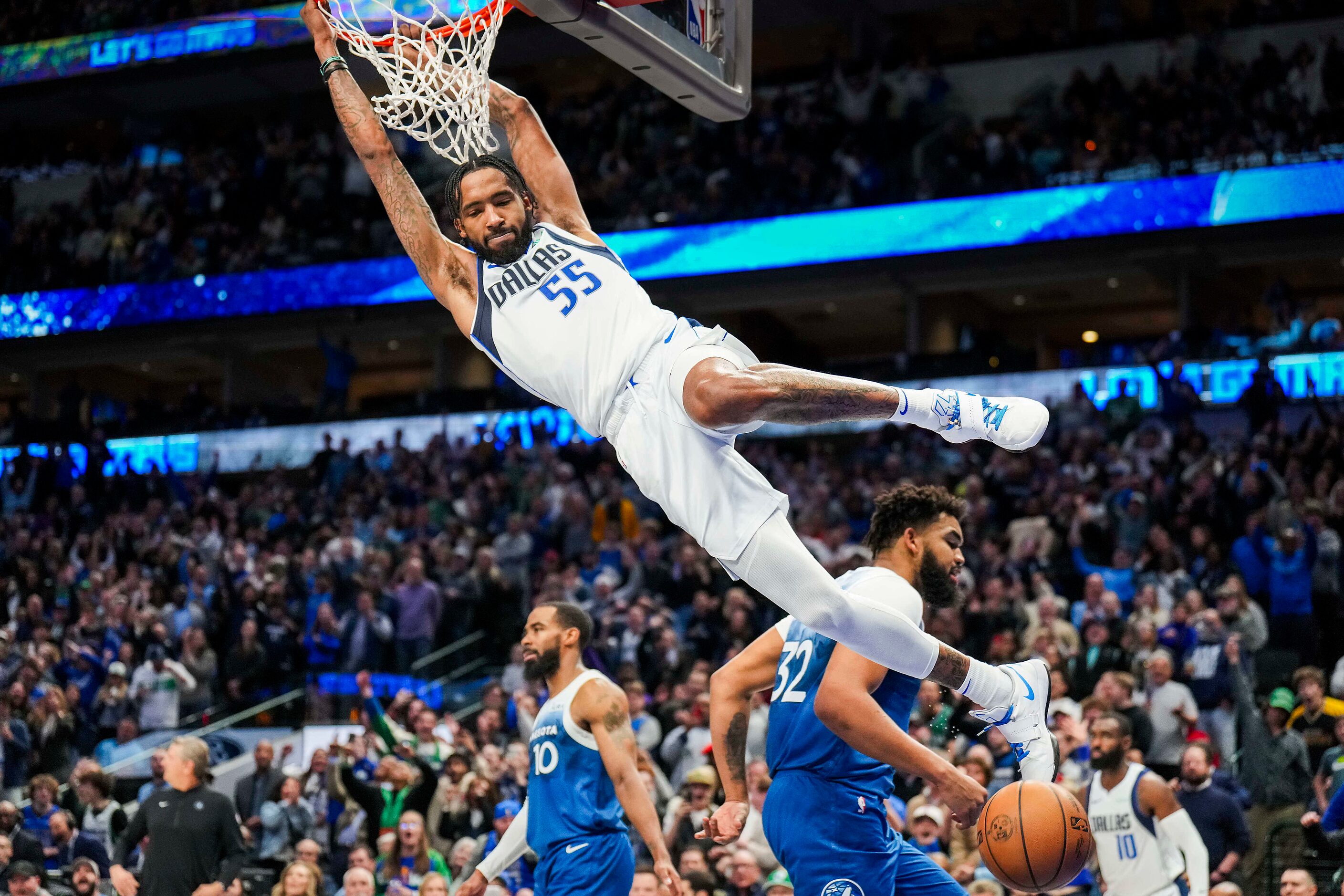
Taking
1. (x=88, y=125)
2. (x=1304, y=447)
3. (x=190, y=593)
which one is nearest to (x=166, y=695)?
(x=190, y=593)

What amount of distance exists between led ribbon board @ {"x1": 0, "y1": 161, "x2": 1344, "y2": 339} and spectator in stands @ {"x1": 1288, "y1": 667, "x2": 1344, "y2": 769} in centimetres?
995

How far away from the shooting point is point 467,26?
645cm

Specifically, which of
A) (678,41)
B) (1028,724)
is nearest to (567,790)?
(1028,724)

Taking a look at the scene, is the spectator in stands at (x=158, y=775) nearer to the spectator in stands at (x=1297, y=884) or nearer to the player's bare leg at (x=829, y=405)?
the spectator in stands at (x=1297, y=884)

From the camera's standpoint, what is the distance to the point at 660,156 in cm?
2466

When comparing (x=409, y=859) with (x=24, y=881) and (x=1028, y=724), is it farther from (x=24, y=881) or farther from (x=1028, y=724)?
(x=1028, y=724)

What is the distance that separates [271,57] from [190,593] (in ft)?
46.2

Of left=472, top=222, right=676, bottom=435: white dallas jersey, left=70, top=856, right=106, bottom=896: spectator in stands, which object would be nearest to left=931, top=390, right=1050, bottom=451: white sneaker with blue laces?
left=472, top=222, right=676, bottom=435: white dallas jersey

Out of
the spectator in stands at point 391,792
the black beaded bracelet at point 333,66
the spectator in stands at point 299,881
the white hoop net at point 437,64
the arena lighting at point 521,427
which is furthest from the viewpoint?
the arena lighting at point 521,427

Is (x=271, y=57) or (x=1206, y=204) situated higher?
(x=271, y=57)

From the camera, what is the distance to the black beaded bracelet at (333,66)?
5.88 m

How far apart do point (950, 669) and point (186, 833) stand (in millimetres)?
5603

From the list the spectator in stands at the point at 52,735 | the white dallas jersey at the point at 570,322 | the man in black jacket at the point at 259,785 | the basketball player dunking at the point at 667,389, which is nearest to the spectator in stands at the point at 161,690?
the spectator in stands at the point at 52,735

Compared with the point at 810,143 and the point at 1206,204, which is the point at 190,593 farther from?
the point at 1206,204
